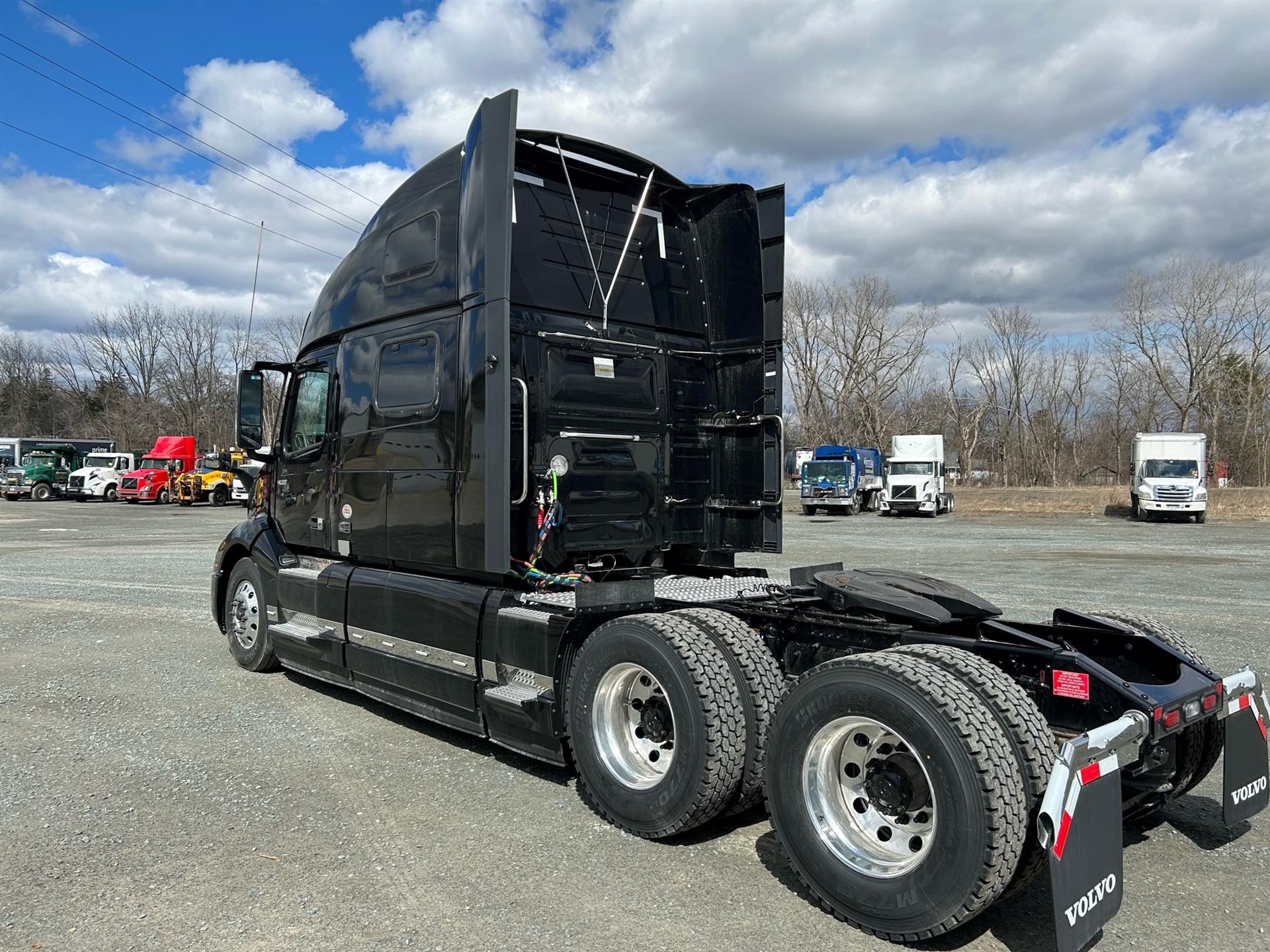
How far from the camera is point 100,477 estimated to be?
40.5 m

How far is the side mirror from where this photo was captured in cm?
703

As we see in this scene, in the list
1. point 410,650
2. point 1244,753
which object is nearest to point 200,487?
point 410,650

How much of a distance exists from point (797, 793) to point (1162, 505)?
108 feet

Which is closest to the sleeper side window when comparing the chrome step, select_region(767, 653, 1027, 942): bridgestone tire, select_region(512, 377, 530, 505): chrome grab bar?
select_region(512, 377, 530, 505): chrome grab bar

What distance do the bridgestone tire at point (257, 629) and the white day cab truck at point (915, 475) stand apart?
31.9 m

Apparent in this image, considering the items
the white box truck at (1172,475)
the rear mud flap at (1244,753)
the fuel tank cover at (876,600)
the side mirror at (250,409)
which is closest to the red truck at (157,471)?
the side mirror at (250,409)

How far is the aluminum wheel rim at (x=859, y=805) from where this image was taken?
3.33 metres

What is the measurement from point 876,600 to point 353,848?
8.38 ft

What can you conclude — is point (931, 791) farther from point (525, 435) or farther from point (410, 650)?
point (410, 650)

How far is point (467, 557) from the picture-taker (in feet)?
17.3

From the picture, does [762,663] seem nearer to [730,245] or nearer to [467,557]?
[467,557]

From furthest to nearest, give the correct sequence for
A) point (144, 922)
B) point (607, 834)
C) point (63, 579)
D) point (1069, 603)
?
point (63, 579) → point (1069, 603) → point (607, 834) → point (144, 922)

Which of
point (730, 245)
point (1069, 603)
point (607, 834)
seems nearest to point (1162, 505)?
point (1069, 603)

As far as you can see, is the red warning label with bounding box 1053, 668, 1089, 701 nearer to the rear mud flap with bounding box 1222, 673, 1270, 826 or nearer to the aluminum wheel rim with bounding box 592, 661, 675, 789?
the rear mud flap with bounding box 1222, 673, 1270, 826
